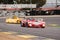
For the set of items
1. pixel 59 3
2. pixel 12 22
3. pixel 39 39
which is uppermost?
pixel 39 39

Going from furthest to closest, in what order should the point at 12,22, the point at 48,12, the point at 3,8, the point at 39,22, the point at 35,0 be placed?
the point at 35,0, the point at 3,8, the point at 48,12, the point at 12,22, the point at 39,22

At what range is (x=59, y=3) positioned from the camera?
8362 centimetres

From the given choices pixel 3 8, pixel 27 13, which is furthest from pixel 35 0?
pixel 27 13

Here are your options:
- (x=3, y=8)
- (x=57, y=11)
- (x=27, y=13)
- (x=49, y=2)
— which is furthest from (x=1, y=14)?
(x=49, y=2)

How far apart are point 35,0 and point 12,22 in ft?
165

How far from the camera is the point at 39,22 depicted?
21.9 meters

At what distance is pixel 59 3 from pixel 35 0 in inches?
Answer: 350

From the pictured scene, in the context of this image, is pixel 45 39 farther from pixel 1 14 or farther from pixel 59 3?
pixel 59 3

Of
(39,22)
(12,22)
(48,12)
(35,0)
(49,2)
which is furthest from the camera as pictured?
(49,2)

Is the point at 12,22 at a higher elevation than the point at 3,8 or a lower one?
higher

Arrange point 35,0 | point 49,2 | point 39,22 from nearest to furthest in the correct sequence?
point 39,22 → point 35,0 → point 49,2

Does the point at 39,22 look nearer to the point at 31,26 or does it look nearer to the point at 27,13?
the point at 31,26

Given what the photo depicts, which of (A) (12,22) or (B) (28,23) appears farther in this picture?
(A) (12,22)

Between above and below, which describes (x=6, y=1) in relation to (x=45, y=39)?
below
